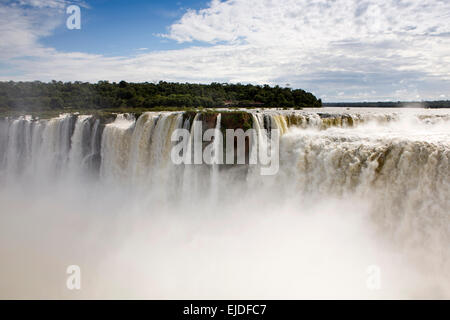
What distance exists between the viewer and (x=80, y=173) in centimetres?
1767

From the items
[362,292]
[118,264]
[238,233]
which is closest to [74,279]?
[118,264]

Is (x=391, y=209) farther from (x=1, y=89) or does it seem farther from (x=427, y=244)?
(x=1, y=89)

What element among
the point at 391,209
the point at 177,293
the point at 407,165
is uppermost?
the point at 407,165

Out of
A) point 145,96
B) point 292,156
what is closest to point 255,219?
point 292,156

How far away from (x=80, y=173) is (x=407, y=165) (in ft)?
53.6

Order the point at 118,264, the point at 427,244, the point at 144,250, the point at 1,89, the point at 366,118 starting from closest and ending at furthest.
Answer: the point at 427,244, the point at 118,264, the point at 144,250, the point at 366,118, the point at 1,89

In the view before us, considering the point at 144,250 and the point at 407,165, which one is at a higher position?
the point at 407,165

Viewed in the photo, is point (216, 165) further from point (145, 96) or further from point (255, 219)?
point (145, 96)

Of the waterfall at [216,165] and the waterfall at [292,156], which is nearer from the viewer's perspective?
the waterfall at [292,156]

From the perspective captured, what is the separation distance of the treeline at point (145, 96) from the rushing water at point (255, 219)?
1678 centimetres

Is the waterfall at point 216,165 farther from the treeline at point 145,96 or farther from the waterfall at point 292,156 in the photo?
the treeline at point 145,96

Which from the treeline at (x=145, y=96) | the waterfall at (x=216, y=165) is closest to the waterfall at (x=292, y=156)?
the waterfall at (x=216, y=165)

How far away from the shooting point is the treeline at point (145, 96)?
30.9 meters

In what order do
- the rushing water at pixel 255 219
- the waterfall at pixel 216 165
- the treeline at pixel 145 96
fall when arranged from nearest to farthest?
1. the rushing water at pixel 255 219
2. the waterfall at pixel 216 165
3. the treeline at pixel 145 96
